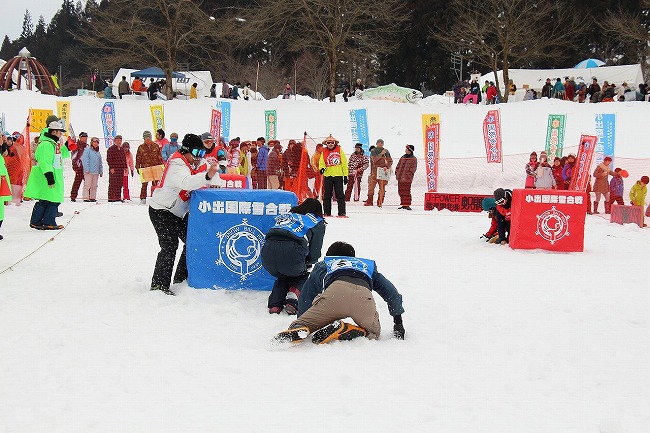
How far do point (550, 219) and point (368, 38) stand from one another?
30.3 meters

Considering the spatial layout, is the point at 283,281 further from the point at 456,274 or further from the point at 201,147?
the point at 456,274

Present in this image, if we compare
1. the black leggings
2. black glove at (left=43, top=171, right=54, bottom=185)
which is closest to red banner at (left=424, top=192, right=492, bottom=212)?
black glove at (left=43, top=171, right=54, bottom=185)

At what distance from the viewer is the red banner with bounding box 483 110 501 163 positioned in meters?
21.8

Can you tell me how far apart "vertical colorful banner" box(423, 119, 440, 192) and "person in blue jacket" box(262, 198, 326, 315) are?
13.4 metres

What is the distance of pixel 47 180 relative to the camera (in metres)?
10.6

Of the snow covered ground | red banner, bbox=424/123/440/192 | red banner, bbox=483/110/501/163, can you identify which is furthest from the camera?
red banner, bbox=483/110/501/163

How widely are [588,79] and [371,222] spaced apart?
24.8 m

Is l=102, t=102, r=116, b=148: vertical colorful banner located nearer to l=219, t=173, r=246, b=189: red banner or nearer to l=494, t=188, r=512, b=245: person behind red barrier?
l=219, t=173, r=246, b=189: red banner

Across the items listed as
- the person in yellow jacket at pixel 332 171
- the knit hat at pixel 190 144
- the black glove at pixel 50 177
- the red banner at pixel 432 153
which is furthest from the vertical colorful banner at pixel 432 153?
the knit hat at pixel 190 144

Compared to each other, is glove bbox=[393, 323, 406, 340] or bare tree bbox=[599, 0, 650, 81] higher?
bare tree bbox=[599, 0, 650, 81]

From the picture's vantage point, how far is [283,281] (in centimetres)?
652

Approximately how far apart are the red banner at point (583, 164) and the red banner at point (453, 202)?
252 cm

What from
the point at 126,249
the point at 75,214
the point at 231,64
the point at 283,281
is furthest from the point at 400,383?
the point at 231,64

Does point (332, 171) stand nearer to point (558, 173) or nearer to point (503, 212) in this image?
point (503, 212)
